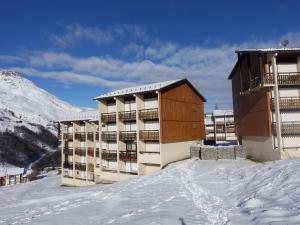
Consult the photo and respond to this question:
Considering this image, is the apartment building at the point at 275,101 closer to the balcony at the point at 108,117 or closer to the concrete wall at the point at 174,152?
the concrete wall at the point at 174,152

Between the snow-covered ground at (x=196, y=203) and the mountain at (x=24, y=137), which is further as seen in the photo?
the mountain at (x=24, y=137)

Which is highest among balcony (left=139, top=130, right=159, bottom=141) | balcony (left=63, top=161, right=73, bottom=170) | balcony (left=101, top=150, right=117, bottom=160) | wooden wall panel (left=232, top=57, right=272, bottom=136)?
wooden wall panel (left=232, top=57, right=272, bottom=136)

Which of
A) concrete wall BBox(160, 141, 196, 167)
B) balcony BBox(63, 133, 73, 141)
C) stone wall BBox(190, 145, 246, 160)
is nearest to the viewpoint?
stone wall BBox(190, 145, 246, 160)

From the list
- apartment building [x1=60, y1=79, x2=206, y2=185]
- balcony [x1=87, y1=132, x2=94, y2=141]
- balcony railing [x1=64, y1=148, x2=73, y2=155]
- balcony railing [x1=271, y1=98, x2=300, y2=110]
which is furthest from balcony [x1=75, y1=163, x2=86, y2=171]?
balcony railing [x1=271, y1=98, x2=300, y2=110]

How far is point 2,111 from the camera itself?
517 feet

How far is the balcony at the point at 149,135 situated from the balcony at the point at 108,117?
5.83m

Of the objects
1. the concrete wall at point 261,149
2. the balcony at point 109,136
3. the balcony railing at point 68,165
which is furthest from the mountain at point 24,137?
the concrete wall at point 261,149

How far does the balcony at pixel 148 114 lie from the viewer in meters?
34.8

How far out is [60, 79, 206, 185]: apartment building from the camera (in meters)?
35.1

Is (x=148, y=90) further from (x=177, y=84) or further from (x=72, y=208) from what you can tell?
(x=72, y=208)

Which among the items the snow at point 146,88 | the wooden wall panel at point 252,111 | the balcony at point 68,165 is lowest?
the balcony at point 68,165

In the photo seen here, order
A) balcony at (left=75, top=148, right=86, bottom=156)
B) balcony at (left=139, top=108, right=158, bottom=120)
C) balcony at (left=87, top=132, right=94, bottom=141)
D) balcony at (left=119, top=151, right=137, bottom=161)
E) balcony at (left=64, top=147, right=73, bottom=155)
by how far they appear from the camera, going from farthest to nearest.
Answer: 1. balcony at (left=64, top=147, right=73, bottom=155)
2. balcony at (left=75, top=148, right=86, bottom=156)
3. balcony at (left=87, top=132, right=94, bottom=141)
4. balcony at (left=119, top=151, right=137, bottom=161)
5. balcony at (left=139, top=108, right=158, bottom=120)

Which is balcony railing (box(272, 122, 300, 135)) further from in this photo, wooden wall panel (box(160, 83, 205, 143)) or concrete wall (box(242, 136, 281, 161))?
wooden wall panel (box(160, 83, 205, 143))

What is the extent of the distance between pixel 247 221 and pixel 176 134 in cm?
2449
